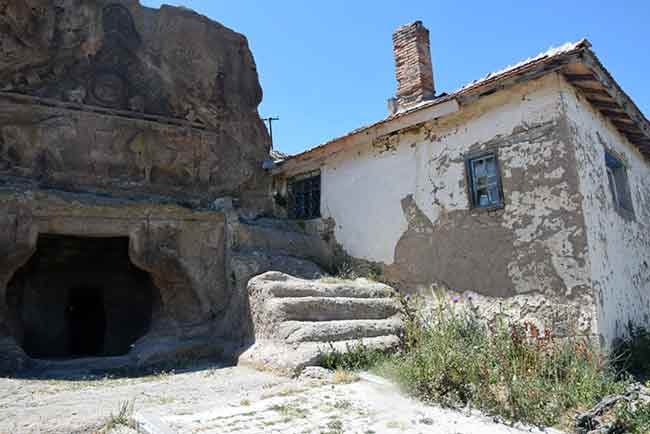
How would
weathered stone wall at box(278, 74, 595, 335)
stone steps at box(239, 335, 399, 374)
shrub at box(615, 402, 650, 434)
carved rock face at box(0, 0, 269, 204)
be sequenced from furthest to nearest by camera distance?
1. carved rock face at box(0, 0, 269, 204)
2. weathered stone wall at box(278, 74, 595, 335)
3. stone steps at box(239, 335, 399, 374)
4. shrub at box(615, 402, 650, 434)

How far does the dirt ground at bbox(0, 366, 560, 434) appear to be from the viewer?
3.94 meters

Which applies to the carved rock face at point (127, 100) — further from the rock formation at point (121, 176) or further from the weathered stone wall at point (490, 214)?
the weathered stone wall at point (490, 214)

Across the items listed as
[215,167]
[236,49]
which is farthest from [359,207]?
[236,49]

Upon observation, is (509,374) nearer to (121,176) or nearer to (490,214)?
(490,214)

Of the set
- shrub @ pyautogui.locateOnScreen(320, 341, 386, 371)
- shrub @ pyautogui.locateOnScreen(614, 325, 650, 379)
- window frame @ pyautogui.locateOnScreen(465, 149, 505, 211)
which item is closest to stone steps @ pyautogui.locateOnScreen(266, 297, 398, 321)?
shrub @ pyautogui.locateOnScreen(320, 341, 386, 371)

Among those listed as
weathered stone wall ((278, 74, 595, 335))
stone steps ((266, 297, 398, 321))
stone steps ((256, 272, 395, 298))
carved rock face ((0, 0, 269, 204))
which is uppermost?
carved rock face ((0, 0, 269, 204))

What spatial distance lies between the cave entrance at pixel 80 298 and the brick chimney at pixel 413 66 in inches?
271

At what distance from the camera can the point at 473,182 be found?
7.54m

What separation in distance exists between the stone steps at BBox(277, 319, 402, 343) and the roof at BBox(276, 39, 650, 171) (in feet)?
12.0

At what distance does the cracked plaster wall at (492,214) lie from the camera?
249 inches

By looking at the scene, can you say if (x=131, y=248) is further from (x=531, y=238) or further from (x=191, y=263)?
(x=531, y=238)

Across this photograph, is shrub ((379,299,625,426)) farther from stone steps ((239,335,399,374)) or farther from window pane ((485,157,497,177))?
window pane ((485,157,497,177))

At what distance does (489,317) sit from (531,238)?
1259 mm

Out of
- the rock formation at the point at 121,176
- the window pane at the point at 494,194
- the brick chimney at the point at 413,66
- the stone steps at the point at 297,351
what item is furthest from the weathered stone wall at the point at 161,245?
the brick chimney at the point at 413,66
